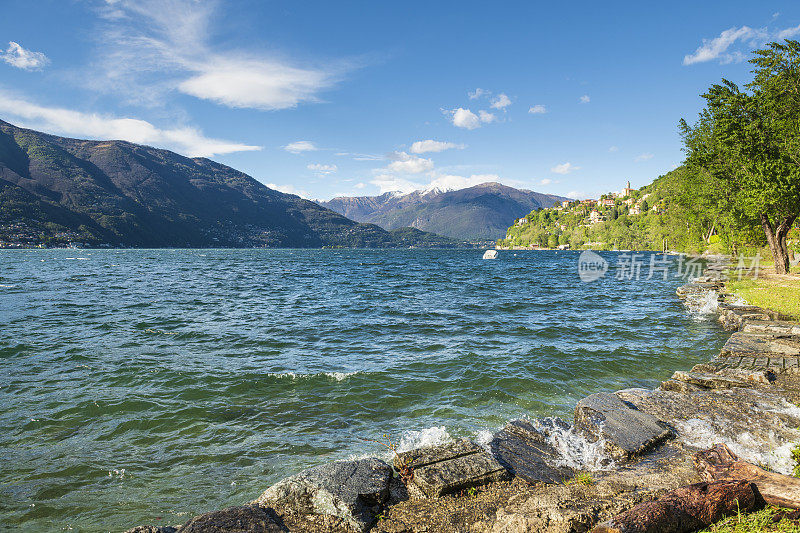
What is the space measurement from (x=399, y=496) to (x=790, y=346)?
15.5 metres

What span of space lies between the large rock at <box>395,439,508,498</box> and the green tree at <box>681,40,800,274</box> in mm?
34548

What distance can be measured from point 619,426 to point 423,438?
174 inches

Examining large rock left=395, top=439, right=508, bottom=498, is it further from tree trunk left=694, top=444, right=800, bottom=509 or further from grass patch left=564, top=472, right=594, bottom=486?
tree trunk left=694, top=444, right=800, bottom=509

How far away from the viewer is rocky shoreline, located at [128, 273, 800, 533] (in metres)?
5.41

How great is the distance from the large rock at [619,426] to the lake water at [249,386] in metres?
1.45

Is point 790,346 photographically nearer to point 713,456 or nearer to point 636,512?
point 713,456

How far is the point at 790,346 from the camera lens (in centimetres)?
1342

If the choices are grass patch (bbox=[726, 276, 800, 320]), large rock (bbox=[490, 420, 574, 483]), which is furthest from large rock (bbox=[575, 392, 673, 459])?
grass patch (bbox=[726, 276, 800, 320])

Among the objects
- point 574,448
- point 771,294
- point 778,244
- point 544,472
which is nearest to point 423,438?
point 544,472

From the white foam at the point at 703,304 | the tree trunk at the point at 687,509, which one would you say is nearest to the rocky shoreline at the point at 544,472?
the tree trunk at the point at 687,509

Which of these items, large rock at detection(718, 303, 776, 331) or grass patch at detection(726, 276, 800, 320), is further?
grass patch at detection(726, 276, 800, 320)

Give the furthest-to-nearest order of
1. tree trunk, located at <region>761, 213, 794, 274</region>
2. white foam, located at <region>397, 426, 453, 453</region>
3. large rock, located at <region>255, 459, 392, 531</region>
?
tree trunk, located at <region>761, 213, 794, 274</region>, white foam, located at <region>397, 426, 453, 453</region>, large rock, located at <region>255, 459, 392, 531</region>

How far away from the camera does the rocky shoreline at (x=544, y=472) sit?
5414 mm

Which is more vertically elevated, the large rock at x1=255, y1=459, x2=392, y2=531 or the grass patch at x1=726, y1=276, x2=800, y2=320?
the grass patch at x1=726, y1=276, x2=800, y2=320
